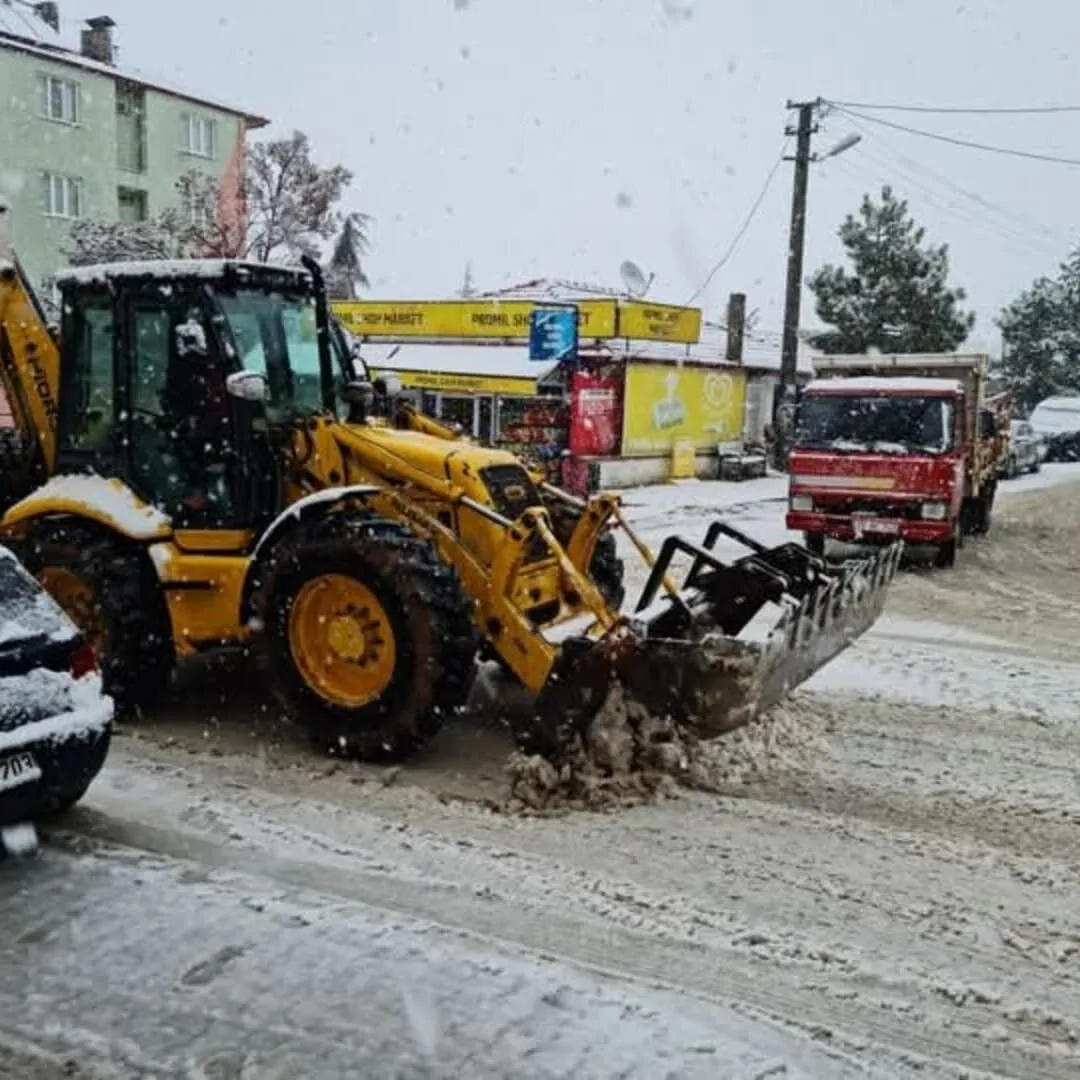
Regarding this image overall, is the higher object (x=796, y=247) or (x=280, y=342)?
(x=796, y=247)

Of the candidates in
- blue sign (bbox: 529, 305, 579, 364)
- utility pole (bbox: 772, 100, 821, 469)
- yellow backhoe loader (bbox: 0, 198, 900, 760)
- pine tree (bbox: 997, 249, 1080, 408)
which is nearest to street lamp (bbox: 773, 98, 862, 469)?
utility pole (bbox: 772, 100, 821, 469)

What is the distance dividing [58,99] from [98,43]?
3957 mm

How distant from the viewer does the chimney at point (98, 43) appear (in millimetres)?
37281

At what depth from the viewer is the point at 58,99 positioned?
113 ft

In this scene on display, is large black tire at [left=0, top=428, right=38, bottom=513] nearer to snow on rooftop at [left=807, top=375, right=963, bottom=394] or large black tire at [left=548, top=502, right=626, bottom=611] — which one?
large black tire at [left=548, top=502, right=626, bottom=611]

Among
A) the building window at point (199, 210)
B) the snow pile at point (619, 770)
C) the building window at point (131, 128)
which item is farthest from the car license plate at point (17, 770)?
the building window at point (131, 128)

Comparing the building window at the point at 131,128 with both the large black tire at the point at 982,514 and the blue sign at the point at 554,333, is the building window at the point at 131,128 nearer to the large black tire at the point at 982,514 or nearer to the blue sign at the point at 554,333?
the blue sign at the point at 554,333

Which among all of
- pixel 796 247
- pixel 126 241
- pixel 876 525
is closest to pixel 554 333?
pixel 796 247

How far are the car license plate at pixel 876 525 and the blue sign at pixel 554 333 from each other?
31.0 feet

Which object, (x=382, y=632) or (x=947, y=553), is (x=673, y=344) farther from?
(x=382, y=632)

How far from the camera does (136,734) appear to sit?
6.38 metres

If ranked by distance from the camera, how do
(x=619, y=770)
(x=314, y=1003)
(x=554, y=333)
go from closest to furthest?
(x=314, y=1003) → (x=619, y=770) → (x=554, y=333)

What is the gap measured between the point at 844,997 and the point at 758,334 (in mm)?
40648

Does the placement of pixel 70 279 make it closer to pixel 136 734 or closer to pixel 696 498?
pixel 136 734
